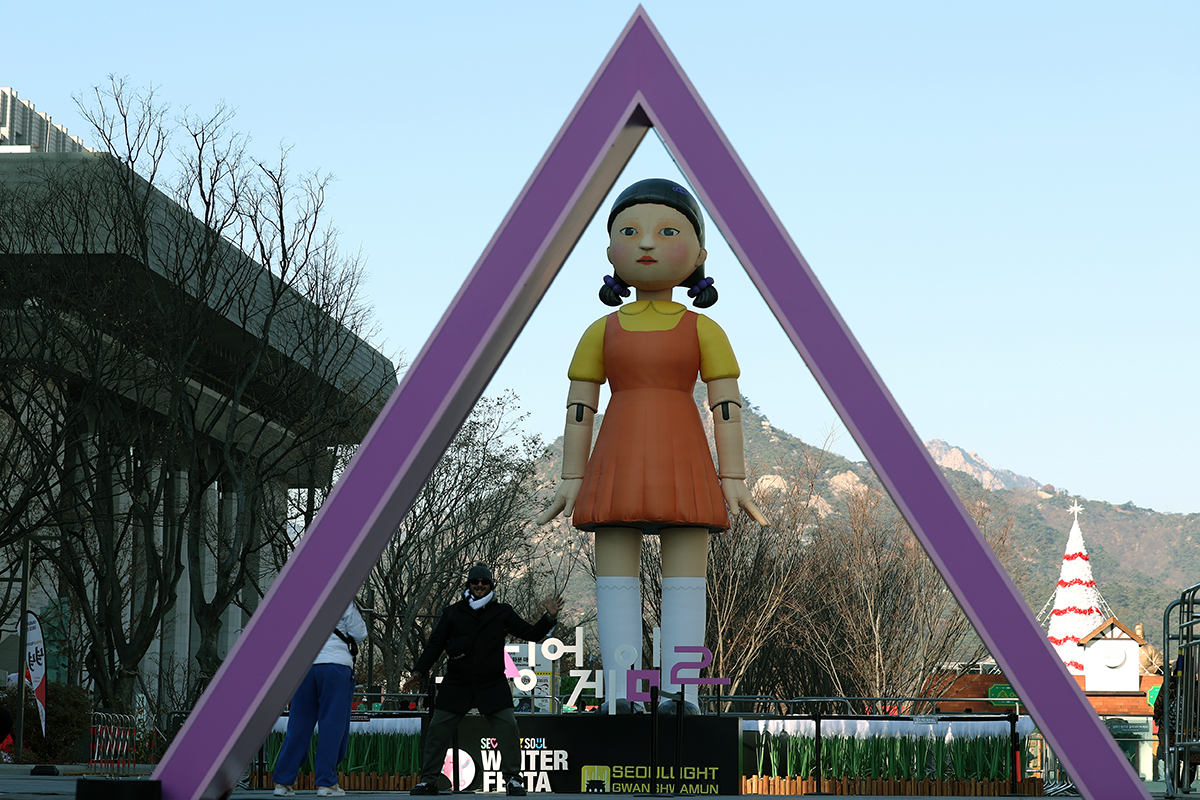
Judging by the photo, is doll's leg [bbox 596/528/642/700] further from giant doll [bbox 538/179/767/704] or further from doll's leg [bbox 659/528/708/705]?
doll's leg [bbox 659/528/708/705]

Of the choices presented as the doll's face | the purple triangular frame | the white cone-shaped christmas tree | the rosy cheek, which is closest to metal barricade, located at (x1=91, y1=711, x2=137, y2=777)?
the doll's face

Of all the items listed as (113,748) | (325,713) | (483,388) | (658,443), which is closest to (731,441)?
(658,443)

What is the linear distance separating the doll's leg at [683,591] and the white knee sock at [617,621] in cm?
25

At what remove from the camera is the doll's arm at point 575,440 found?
1043cm

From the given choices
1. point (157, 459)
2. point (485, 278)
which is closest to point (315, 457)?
point (157, 459)

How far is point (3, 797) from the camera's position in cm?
773

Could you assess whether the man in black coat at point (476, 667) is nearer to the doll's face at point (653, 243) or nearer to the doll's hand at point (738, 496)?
the doll's hand at point (738, 496)

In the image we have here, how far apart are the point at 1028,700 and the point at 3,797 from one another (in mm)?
6075

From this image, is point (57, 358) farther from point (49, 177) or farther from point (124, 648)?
point (124, 648)

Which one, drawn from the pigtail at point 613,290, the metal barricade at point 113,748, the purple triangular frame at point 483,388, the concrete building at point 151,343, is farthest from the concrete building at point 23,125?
the purple triangular frame at point 483,388

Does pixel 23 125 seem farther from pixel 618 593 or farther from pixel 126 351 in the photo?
pixel 618 593

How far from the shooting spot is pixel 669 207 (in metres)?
10.0

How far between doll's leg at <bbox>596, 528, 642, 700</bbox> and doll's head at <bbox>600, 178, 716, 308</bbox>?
189 centimetres

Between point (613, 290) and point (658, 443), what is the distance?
1329 millimetres
